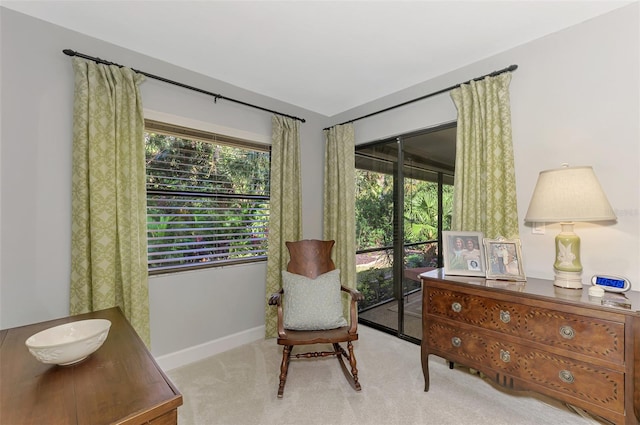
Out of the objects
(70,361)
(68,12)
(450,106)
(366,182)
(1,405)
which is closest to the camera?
(1,405)

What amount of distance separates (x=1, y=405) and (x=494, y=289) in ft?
7.23

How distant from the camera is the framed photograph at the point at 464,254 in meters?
2.02

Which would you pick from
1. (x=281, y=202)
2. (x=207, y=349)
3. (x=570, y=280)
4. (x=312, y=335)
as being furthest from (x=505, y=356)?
(x=207, y=349)

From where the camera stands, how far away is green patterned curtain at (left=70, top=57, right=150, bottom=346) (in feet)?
6.49

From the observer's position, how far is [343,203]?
3.33 m

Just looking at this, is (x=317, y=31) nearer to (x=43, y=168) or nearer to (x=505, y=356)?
(x=43, y=168)

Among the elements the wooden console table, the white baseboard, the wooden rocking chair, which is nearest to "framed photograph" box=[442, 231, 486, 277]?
the wooden rocking chair

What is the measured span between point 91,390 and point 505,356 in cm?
205

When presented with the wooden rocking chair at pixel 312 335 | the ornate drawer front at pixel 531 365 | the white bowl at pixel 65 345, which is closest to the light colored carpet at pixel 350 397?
the wooden rocking chair at pixel 312 335

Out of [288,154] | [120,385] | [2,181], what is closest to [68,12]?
[2,181]

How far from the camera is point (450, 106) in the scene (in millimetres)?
2555

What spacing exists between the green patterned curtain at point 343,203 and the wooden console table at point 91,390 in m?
2.35

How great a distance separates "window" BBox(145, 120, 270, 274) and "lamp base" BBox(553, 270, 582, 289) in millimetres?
2493

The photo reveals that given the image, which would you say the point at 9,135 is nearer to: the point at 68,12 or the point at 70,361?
the point at 68,12
